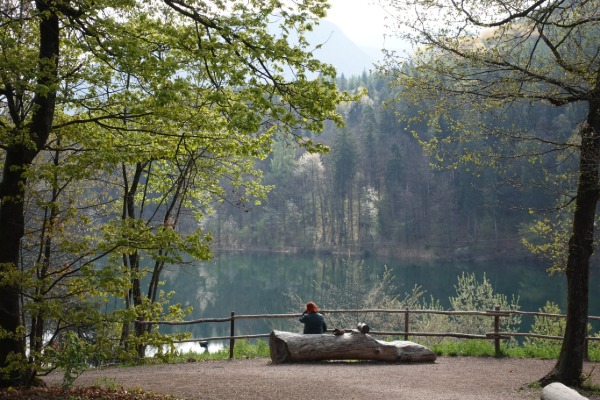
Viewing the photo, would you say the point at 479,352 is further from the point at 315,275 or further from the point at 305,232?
the point at 305,232

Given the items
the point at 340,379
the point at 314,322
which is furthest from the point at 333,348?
the point at 340,379

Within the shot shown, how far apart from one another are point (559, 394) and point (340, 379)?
3668 mm

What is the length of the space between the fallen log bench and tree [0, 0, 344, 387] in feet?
16.2

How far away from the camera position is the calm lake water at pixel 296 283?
39.8 m

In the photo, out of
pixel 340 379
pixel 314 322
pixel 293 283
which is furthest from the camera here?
pixel 293 283

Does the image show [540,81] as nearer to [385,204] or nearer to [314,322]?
[314,322]

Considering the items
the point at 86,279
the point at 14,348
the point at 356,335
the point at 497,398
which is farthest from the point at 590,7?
the point at 14,348

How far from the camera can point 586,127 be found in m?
9.36

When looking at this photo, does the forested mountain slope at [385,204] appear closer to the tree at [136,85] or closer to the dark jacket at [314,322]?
the dark jacket at [314,322]

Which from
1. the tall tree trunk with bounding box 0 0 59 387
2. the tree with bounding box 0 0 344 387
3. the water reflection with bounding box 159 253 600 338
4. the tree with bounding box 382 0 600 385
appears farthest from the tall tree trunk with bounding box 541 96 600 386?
the water reflection with bounding box 159 253 600 338

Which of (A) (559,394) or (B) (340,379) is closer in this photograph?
(A) (559,394)

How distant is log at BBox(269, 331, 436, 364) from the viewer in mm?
12320

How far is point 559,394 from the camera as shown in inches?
322

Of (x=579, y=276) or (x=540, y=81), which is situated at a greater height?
(x=540, y=81)
